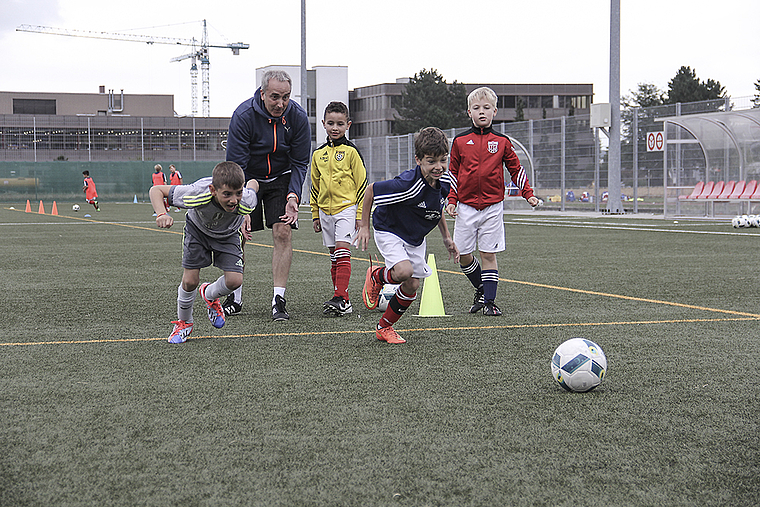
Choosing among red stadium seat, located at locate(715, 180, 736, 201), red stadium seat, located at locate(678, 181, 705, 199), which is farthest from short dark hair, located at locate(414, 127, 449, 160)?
red stadium seat, located at locate(678, 181, 705, 199)

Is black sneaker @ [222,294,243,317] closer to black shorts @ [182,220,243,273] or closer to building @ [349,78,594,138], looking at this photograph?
black shorts @ [182,220,243,273]

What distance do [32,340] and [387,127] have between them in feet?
323

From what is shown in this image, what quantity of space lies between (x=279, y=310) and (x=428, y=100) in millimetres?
81276

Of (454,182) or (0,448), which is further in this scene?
(454,182)

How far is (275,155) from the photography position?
6.68 metres

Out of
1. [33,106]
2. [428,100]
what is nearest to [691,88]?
[428,100]

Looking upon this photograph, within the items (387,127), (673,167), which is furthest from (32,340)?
(387,127)

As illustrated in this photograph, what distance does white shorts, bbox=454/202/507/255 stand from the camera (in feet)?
22.1

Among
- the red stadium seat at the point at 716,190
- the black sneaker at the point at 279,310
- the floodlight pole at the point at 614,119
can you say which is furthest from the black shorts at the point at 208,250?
the floodlight pole at the point at 614,119

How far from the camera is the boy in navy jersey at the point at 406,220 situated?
5.24 m

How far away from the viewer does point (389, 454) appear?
119 inches

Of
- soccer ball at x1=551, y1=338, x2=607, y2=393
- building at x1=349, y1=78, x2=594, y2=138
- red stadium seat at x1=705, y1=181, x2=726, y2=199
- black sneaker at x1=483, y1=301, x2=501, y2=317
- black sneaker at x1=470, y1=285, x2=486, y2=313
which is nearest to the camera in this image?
soccer ball at x1=551, y1=338, x2=607, y2=393

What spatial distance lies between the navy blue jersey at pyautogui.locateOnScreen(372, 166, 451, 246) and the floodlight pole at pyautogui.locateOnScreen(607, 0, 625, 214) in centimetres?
2065

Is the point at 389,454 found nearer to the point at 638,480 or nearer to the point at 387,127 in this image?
the point at 638,480
